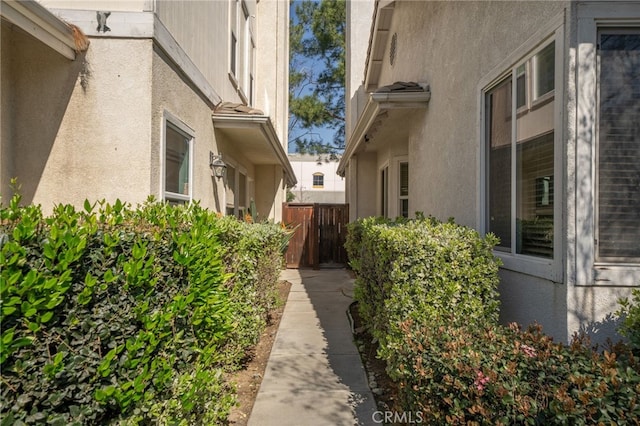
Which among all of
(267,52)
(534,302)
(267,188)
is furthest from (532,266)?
(267,52)

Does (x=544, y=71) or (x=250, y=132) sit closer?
(x=544, y=71)

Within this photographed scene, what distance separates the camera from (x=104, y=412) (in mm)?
1920

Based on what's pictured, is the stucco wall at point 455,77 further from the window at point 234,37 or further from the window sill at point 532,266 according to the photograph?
the window at point 234,37

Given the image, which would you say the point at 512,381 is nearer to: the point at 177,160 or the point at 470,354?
the point at 470,354

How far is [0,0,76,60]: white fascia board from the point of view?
2.91 metres

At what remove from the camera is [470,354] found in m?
2.24

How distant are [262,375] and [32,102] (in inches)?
151

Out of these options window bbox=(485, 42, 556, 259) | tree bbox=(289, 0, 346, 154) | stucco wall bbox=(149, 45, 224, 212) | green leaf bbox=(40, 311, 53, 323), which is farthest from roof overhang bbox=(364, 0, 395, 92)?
tree bbox=(289, 0, 346, 154)

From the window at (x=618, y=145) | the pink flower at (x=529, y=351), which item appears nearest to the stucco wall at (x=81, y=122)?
the pink flower at (x=529, y=351)

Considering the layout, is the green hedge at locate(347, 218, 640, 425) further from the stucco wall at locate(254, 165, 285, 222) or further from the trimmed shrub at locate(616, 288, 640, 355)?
the stucco wall at locate(254, 165, 285, 222)

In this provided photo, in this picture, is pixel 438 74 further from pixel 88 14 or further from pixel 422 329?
pixel 88 14

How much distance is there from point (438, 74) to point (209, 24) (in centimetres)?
396

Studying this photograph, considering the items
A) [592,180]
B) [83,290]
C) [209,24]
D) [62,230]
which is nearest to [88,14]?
[209,24]

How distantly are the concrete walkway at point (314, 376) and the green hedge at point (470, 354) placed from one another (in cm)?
62
